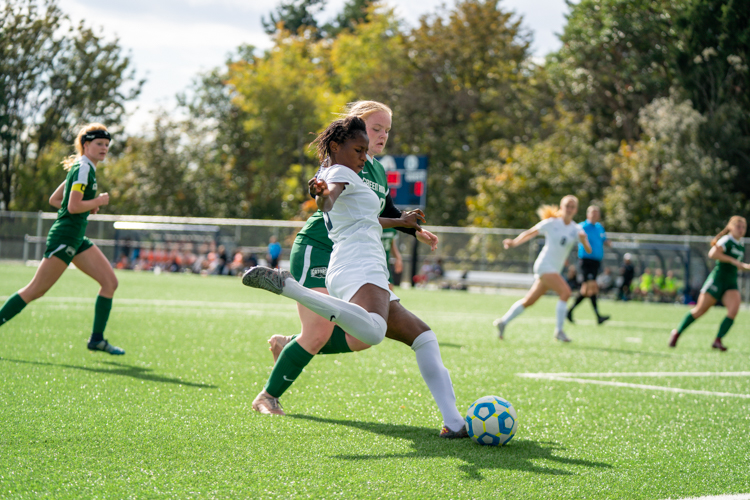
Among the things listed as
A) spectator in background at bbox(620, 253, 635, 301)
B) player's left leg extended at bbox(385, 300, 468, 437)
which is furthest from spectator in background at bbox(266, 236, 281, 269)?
player's left leg extended at bbox(385, 300, 468, 437)

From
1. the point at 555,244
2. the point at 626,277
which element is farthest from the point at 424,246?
the point at 555,244

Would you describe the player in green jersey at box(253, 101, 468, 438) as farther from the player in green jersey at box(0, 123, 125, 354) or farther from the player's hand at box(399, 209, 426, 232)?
the player in green jersey at box(0, 123, 125, 354)

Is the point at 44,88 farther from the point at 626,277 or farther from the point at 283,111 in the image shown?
the point at 283,111

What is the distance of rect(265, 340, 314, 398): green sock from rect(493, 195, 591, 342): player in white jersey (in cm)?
595

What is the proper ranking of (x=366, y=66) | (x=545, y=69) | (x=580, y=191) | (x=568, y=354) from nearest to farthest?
(x=568, y=354), (x=580, y=191), (x=545, y=69), (x=366, y=66)

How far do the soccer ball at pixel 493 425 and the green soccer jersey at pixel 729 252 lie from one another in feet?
23.2

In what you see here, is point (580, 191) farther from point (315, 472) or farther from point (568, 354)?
point (315, 472)

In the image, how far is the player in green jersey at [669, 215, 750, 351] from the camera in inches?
391

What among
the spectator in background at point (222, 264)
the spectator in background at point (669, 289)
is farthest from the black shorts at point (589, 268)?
the spectator in background at point (222, 264)

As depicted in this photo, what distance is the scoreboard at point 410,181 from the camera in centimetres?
2530

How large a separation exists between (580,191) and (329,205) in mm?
33655

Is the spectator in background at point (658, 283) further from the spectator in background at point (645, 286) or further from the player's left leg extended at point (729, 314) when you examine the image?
the player's left leg extended at point (729, 314)

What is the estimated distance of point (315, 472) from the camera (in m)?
3.26

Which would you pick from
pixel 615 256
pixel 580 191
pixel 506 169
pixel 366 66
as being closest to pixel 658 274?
pixel 615 256
